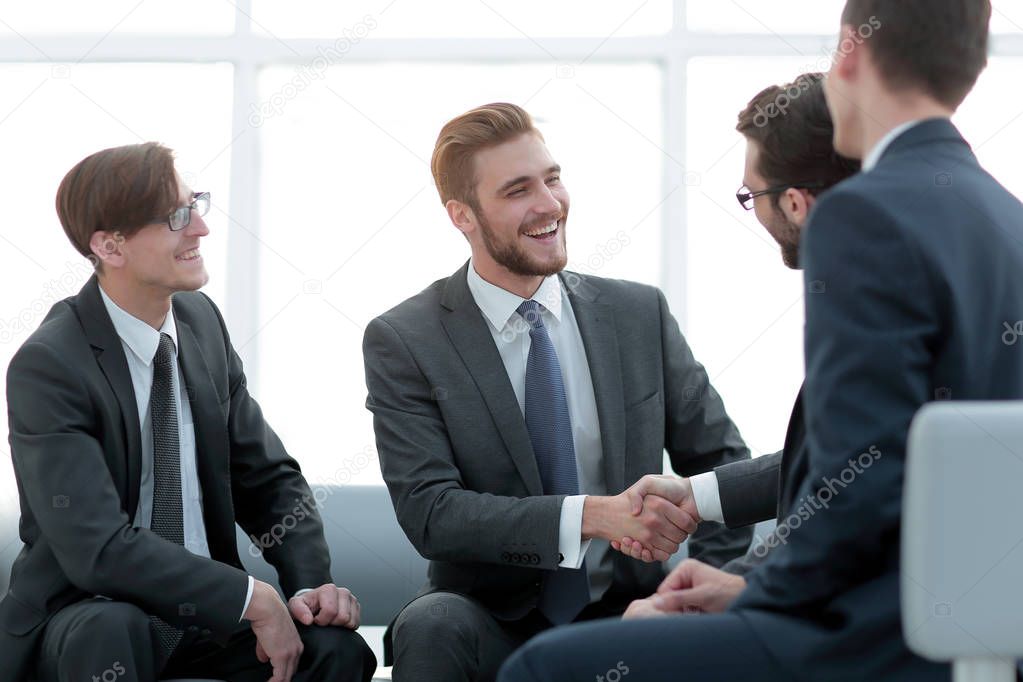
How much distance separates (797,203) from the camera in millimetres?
1964

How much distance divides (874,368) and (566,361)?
136 cm

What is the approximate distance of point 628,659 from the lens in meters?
1.38

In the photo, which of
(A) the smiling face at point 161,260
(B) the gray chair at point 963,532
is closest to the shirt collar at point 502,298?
(A) the smiling face at point 161,260

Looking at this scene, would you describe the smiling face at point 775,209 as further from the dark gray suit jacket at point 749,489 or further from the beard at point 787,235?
the dark gray suit jacket at point 749,489

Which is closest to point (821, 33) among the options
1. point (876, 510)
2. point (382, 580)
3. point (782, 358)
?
point (782, 358)

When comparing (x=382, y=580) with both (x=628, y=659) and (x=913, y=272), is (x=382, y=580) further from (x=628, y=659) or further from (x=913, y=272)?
(x=913, y=272)

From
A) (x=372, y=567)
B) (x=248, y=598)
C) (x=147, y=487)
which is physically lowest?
(x=372, y=567)

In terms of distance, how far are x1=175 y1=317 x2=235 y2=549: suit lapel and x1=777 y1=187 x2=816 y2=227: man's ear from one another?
125 cm

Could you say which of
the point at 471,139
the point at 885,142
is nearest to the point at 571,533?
the point at 471,139

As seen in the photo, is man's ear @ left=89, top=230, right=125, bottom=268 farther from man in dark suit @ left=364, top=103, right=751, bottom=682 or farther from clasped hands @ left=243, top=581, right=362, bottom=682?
clasped hands @ left=243, top=581, right=362, bottom=682

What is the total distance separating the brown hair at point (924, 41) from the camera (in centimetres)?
145

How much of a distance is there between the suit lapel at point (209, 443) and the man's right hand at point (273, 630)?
0.25 metres

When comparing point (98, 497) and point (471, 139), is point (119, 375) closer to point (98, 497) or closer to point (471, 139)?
point (98, 497)

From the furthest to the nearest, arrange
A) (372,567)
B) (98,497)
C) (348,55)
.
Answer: (348,55) → (372,567) → (98,497)
